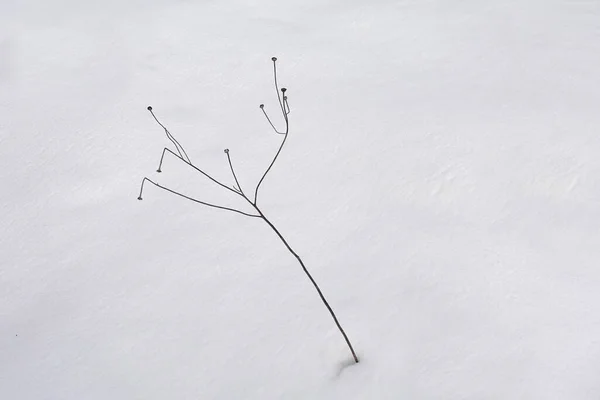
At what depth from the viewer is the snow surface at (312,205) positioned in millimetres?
951

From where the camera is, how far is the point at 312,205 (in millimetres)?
1192

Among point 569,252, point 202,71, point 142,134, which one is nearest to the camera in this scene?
point 569,252

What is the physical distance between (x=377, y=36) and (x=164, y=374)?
0.96 m

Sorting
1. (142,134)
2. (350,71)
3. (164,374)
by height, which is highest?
(350,71)

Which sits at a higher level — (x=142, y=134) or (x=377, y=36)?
(x=377, y=36)

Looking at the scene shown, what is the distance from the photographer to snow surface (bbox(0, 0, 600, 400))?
951 millimetres

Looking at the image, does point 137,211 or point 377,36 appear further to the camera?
point 377,36

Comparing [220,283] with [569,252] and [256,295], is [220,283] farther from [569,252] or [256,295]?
[569,252]

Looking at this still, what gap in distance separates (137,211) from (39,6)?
90cm

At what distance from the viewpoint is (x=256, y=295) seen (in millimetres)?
1052

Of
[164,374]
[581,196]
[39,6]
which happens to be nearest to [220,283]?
A: [164,374]

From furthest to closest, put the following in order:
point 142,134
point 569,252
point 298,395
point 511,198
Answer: point 142,134 < point 511,198 < point 569,252 < point 298,395

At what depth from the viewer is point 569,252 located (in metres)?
1.03

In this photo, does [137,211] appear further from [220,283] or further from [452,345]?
[452,345]
